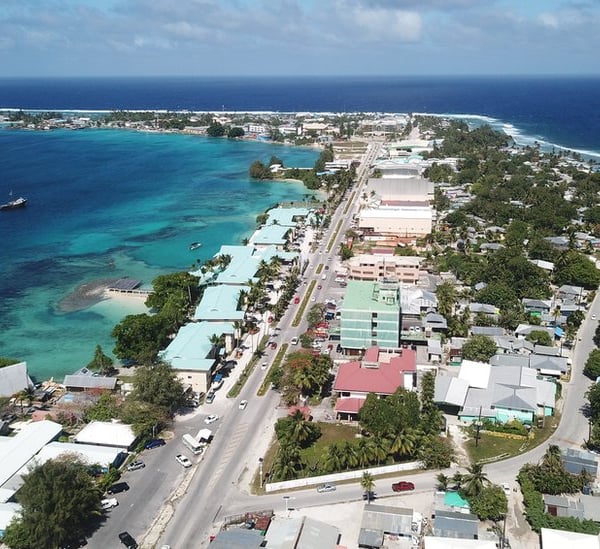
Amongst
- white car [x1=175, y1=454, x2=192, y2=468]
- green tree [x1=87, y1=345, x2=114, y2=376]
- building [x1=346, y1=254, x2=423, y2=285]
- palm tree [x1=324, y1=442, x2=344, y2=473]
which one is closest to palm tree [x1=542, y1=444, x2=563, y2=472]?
palm tree [x1=324, y1=442, x2=344, y2=473]

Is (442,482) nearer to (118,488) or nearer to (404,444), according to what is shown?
(404,444)

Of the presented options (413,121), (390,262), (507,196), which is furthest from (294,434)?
(413,121)

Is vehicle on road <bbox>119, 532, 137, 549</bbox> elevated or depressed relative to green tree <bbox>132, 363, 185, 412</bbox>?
depressed

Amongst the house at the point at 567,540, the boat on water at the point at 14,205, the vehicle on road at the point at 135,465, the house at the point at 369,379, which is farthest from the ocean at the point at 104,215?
the house at the point at 567,540

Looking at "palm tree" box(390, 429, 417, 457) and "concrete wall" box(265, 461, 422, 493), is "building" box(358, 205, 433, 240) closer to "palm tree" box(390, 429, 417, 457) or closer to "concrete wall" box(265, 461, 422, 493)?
"palm tree" box(390, 429, 417, 457)

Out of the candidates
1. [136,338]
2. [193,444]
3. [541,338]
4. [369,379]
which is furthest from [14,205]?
[541,338]

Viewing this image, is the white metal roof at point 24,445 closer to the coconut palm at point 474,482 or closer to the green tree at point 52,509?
the green tree at point 52,509
